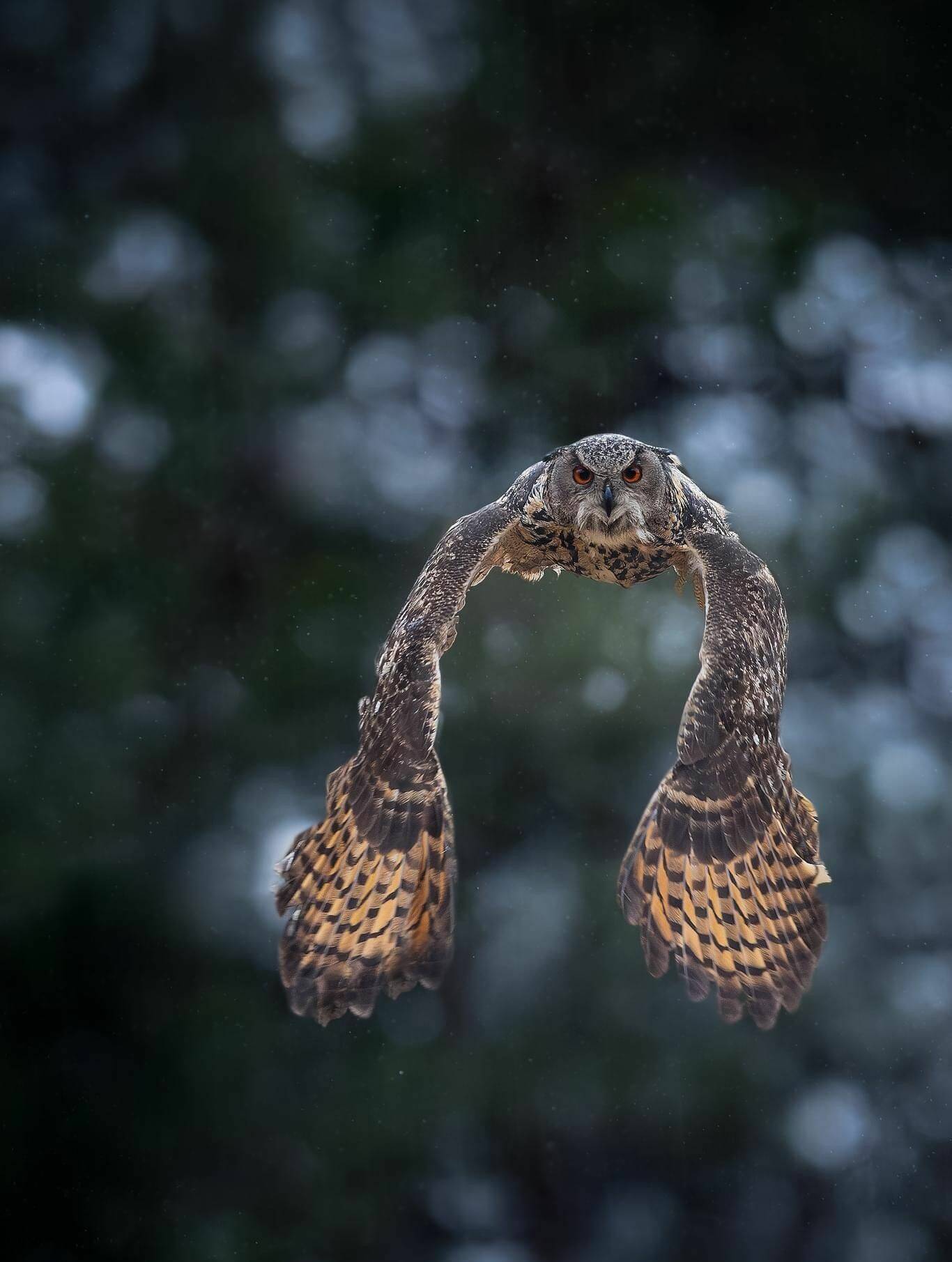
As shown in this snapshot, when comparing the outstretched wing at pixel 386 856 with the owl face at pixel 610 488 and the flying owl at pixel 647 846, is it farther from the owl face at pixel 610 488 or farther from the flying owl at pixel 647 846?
the owl face at pixel 610 488

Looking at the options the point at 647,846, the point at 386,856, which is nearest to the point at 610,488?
the point at 647,846

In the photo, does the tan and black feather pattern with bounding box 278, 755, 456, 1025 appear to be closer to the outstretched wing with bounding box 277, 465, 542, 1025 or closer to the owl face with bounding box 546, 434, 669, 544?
the outstretched wing with bounding box 277, 465, 542, 1025

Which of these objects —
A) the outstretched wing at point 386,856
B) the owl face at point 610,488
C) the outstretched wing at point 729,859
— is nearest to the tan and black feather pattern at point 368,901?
the outstretched wing at point 386,856

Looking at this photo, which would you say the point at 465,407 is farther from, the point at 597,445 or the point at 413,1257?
the point at 413,1257

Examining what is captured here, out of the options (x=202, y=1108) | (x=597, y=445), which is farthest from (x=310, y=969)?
(x=202, y=1108)

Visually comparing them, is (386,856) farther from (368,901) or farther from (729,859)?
(729,859)

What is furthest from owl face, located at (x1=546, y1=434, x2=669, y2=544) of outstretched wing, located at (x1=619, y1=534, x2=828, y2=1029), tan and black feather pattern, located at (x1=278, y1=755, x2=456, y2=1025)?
tan and black feather pattern, located at (x1=278, y1=755, x2=456, y2=1025)
